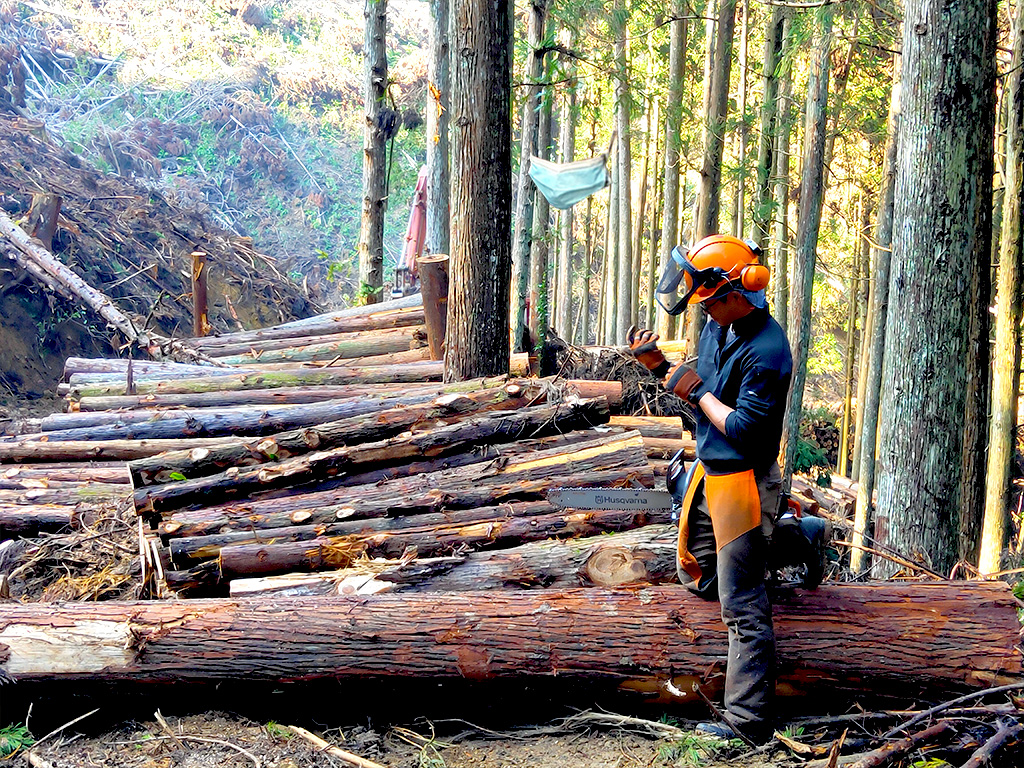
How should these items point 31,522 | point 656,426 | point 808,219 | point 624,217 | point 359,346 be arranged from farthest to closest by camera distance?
point 624,217 < point 808,219 < point 359,346 < point 656,426 < point 31,522

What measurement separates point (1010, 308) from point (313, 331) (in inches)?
299

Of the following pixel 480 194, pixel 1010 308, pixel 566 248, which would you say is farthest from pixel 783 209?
pixel 480 194

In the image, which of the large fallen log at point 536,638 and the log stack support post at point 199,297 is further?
the log stack support post at point 199,297

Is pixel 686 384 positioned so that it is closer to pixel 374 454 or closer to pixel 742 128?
pixel 374 454

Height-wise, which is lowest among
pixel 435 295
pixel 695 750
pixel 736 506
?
pixel 695 750

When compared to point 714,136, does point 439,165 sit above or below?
below

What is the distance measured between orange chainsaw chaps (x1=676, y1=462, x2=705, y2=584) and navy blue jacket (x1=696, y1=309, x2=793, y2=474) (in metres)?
0.14

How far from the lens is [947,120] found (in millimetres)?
4832

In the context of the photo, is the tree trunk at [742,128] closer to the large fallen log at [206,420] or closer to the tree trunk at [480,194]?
the tree trunk at [480,194]

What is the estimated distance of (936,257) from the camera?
4.91m

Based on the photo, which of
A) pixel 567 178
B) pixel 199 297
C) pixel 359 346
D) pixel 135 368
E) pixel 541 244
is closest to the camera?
pixel 135 368

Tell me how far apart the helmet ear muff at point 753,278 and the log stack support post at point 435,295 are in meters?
5.02

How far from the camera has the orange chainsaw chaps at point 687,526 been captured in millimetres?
3811

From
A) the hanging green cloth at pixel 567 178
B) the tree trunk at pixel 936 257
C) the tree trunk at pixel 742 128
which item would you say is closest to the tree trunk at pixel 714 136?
the tree trunk at pixel 742 128
